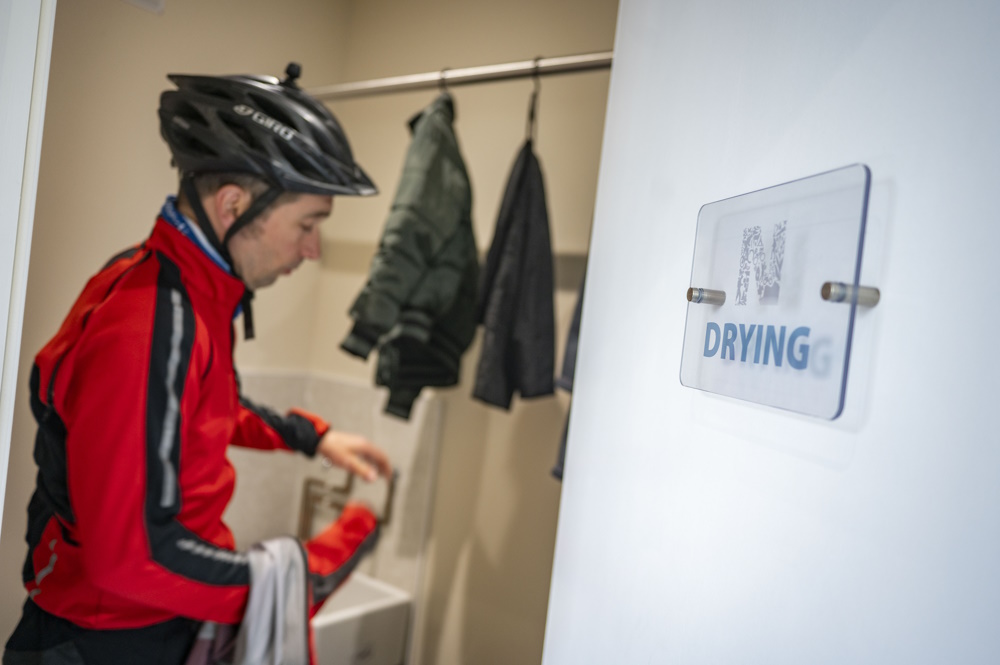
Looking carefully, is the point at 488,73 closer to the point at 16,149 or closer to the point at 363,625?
the point at 16,149

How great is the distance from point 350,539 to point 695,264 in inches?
33.9

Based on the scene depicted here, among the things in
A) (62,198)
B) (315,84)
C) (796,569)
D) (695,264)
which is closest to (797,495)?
(796,569)

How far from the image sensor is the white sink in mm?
1740

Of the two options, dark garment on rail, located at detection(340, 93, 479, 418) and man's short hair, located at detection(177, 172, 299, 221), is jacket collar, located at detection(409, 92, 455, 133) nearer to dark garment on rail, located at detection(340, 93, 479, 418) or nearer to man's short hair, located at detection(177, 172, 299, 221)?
dark garment on rail, located at detection(340, 93, 479, 418)

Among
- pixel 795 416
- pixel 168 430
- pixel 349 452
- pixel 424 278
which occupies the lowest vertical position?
pixel 349 452

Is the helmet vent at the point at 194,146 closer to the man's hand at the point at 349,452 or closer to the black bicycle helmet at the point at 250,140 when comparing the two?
the black bicycle helmet at the point at 250,140

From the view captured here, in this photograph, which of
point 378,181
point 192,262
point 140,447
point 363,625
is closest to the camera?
point 140,447

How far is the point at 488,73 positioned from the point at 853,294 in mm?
1282

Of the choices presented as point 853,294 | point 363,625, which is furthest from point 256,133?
point 363,625

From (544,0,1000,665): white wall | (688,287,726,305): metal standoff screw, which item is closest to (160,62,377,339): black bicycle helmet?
(544,0,1000,665): white wall

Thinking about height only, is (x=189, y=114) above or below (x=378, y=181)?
below

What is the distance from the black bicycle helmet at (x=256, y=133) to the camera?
104cm

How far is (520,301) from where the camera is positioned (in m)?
1.53

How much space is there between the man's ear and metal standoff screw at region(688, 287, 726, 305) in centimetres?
76
